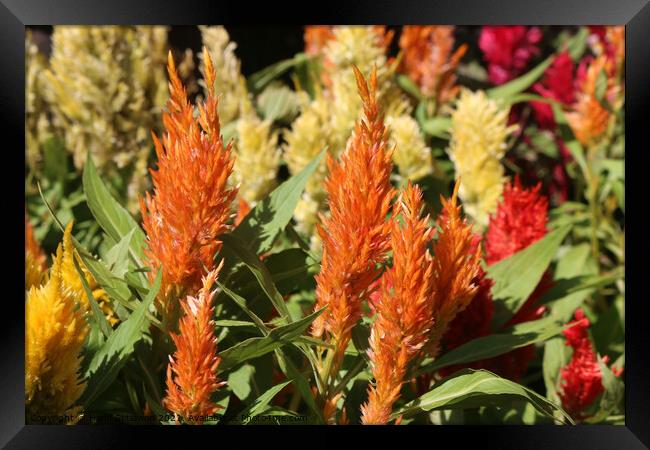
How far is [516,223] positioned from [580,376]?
10.9 inches

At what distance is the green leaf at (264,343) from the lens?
854mm

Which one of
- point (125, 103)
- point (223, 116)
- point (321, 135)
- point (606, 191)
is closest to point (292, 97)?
point (223, 116)

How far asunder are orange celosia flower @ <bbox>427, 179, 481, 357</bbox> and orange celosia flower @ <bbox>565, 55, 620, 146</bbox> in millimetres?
967

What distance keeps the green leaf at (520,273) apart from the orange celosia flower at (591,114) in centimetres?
68

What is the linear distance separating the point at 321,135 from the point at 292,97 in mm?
694

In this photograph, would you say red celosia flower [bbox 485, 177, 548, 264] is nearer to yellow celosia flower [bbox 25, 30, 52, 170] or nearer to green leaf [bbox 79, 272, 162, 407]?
green leaf [bbox 79, 272, 162, 407]

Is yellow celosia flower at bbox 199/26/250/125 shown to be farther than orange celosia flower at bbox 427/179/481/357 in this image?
Yes

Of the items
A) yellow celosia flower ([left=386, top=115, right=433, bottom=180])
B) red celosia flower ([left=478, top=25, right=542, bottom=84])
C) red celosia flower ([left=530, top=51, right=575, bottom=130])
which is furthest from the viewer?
red celosia flower ([left=478, top=25, right=542, bottom=84])

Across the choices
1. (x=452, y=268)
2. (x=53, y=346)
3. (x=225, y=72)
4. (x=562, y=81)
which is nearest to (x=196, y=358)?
(x=53, y=346)

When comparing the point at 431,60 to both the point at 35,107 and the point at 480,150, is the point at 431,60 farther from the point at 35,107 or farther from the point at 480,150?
the point at 35,107

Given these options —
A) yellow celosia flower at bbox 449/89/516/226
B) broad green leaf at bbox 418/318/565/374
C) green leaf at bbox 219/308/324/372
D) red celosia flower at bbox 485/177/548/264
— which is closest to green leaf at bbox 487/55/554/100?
yellow celosia flower at bbox 449/89/516/226

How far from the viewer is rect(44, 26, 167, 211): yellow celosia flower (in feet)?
5.40

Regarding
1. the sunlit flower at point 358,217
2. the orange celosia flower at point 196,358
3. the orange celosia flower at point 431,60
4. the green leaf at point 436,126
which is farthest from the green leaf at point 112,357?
the orange celosia flower at point 431,60
